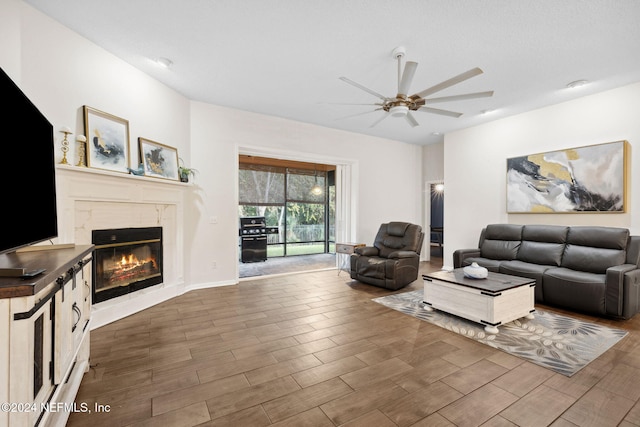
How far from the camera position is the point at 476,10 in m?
2.47

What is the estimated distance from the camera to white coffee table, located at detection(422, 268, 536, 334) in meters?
2.96

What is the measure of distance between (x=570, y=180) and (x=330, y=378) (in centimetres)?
467

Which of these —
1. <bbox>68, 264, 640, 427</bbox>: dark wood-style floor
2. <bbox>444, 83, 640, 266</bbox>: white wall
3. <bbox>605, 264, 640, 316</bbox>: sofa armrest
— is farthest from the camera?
<bbox>444, 83, 640, 266</bbox>: white wall

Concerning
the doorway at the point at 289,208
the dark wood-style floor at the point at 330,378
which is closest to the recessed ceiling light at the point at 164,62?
the dark wood-style floor at the point at 330,378

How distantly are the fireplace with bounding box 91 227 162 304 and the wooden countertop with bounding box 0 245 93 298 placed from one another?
1375 mm

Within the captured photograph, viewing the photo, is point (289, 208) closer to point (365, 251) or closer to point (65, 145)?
point (365, 251)

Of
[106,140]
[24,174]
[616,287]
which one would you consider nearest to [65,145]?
[106,140]

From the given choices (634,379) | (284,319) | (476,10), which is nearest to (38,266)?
(284,319)

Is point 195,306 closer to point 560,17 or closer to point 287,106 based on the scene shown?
point 287,106

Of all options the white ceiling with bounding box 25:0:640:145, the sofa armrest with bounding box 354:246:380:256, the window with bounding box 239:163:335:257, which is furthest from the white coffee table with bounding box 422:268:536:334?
the window with bounding box 239:163:335:257

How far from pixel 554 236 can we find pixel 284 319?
13.2 ft

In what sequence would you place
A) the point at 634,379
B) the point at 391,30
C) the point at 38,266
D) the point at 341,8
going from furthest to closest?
the point at 391,30 < the point at 341,8 < the point at 634,379 < the point at 38,266

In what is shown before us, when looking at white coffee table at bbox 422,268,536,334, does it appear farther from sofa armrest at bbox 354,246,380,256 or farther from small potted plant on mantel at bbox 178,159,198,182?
small potted plant on mantel at bbox 178,159,198,182

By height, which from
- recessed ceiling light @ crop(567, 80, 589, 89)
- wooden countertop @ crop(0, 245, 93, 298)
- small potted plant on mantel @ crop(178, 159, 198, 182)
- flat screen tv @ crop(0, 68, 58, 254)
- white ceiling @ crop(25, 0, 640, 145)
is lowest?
wooden countertop @ crop(0, 245, 93, 298)
